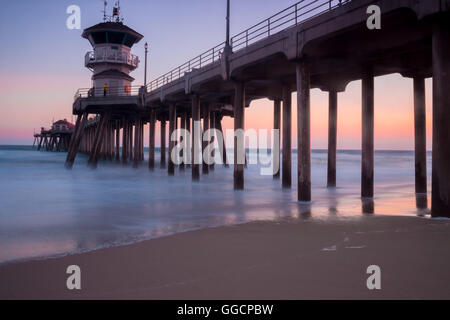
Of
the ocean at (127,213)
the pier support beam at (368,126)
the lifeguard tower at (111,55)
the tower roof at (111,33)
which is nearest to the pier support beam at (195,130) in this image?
the ocean at (127,213)

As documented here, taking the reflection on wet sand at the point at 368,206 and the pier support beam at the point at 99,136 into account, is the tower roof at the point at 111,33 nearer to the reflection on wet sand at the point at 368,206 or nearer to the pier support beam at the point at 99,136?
the pier support beam at the point at 99,136

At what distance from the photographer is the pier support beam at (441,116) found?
31.2 feet

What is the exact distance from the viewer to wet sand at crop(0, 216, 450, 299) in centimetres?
475

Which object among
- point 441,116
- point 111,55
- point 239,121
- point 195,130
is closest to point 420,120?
point 441,116

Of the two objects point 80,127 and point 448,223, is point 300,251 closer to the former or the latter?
point 448,223

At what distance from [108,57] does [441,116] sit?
38.8 meters

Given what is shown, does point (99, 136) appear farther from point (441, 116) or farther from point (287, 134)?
point (441, 116)

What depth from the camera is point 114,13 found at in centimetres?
4759

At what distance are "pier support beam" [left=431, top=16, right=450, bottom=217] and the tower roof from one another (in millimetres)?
38163

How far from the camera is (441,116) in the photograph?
9.62 metres

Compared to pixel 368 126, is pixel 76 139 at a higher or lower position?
higher

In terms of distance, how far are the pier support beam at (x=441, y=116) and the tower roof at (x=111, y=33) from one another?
125 ft

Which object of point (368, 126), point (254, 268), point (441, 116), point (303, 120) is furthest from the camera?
point (368, 126)
